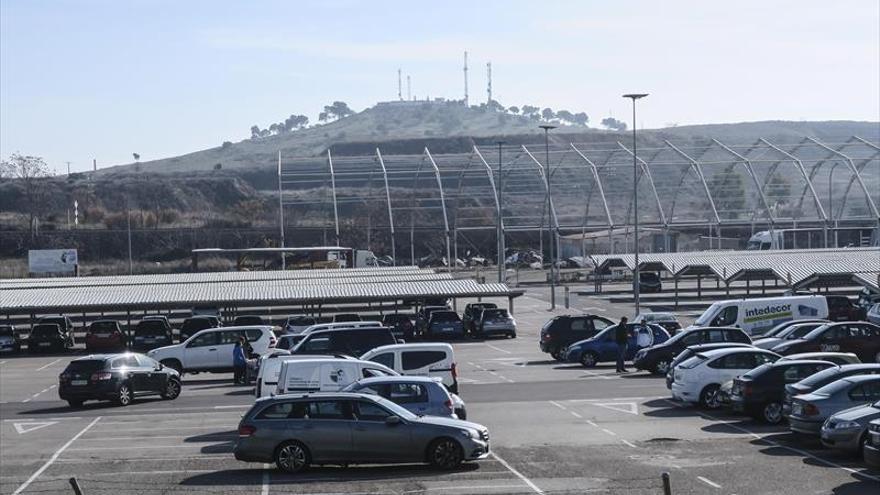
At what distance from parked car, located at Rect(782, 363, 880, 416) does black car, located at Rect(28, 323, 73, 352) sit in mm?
39941

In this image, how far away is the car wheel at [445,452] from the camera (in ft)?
65.9

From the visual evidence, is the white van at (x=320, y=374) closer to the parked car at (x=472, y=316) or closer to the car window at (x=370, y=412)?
the car window at (x=370, y=412)

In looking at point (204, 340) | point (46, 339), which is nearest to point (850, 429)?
point (204, 340)

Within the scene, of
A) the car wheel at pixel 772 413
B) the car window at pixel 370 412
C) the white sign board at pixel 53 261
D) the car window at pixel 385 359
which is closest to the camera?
the car window at pixel 370 412

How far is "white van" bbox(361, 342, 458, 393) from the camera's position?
29.0 metres

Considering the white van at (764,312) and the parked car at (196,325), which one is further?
the parked car at (196,325)

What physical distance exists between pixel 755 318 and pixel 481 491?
2874 cm

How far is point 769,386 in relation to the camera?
25.3 metres

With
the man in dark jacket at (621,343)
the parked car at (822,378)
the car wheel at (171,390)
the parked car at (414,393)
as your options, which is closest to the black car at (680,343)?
the man in dark jacket at (621,343)

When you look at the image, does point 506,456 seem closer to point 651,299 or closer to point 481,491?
point 481,491

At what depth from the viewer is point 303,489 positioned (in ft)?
61.2

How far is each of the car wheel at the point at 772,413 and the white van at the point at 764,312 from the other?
19542 millimetres

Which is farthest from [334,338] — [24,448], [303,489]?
[303,489]

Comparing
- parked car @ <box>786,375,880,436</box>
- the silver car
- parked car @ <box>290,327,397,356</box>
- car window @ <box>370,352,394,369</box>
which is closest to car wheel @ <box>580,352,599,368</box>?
parked car @ <box>290,327,397,356</box>
